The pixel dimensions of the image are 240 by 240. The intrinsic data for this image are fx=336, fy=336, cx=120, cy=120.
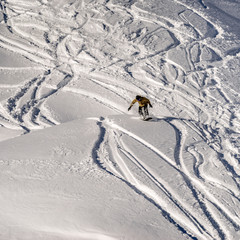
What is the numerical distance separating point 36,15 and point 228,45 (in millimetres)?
7374

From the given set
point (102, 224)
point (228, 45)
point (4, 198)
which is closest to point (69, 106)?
point (4, 198)

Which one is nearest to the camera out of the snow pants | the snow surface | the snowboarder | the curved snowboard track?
the snow surface

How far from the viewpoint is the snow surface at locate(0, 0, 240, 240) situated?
5410mm

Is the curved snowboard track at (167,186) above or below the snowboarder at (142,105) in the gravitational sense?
below

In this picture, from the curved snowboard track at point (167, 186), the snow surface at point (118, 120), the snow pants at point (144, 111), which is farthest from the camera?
the snow pants at point (144, 111)

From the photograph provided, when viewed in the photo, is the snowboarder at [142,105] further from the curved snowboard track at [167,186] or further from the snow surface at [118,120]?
the curved snowboard track at [167,186]

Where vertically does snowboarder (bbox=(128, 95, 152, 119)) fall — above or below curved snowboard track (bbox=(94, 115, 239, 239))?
above

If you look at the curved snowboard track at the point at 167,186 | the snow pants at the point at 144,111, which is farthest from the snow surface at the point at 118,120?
the snow pants at the point at 144,111

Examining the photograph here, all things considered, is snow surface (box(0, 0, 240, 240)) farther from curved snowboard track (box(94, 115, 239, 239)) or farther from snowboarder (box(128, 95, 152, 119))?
snowboarder (box(128, 95, 152, 119))

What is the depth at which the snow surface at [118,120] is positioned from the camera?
541 cm

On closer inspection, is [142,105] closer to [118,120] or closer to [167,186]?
[118,120]

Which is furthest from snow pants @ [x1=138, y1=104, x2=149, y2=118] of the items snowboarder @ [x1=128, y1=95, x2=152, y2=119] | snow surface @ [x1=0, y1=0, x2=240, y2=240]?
snow surface @ [x1=0, y1=0, x2=240, y2=240]

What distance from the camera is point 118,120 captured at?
8.30 metres

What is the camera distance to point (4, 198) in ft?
18.0
